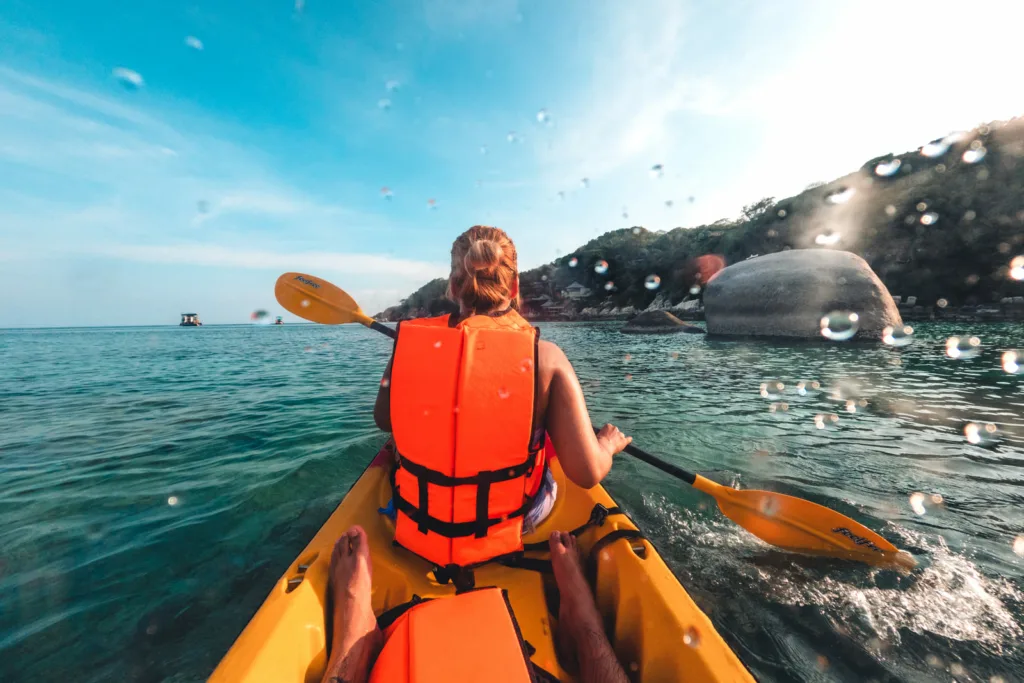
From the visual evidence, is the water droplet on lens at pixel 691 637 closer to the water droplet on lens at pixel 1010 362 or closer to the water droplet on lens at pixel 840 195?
the water droplet on lens at pixel 1010 362

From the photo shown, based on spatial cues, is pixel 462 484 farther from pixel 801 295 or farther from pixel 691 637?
pixel 801 295

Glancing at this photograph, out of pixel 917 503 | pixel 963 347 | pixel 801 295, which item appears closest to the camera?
pixel 917 503

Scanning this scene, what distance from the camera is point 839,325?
1588cm

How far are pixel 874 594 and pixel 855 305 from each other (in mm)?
17539

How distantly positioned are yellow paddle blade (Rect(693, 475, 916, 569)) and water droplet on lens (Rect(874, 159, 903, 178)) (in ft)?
207

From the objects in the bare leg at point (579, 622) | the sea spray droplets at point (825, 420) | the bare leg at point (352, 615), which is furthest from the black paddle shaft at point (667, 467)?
the sea spray droplets at point (825, 420)

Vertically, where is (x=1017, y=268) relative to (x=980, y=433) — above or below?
above

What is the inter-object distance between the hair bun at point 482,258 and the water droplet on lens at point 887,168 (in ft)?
213

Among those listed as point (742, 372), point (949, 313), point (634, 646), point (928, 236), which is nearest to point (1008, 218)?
point (928, 236)

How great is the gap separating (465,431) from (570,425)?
500 millimetres

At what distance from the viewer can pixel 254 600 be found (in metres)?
2.62

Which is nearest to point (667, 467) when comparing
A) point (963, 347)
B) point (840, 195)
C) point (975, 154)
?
point (963, 347)

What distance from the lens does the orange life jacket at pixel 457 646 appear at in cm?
121

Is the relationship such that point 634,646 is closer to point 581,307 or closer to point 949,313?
point 949,313
